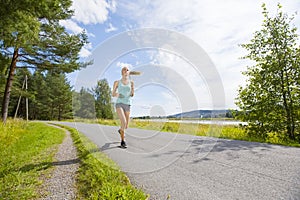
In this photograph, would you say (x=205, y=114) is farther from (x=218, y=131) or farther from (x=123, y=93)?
(x=123, y=93)

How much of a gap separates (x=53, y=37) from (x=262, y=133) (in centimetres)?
1449

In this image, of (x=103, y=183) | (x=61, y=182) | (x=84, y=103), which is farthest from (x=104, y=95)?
(x=103, y=183)

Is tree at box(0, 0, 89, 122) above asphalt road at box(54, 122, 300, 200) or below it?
above

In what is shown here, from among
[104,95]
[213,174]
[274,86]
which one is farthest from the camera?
[104,95]

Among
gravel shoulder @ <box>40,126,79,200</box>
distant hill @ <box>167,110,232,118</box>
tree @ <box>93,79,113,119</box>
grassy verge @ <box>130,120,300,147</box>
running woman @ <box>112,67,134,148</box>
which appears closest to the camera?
gravel shoulder @ <box>40,126,79,200</box>

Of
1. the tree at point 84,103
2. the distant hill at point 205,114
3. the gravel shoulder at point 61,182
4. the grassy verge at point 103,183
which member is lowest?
the gravel shoulder at point 61,182

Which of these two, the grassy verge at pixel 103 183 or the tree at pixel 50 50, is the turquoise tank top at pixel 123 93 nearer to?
the grassy verge at pixel 103 183

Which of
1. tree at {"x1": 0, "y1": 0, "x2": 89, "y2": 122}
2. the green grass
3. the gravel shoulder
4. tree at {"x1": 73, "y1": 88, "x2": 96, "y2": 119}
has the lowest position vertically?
the gravel shoulder

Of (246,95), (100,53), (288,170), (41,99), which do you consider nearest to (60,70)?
(100,53)

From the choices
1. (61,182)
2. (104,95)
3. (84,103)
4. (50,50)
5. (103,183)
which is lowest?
(61,182)

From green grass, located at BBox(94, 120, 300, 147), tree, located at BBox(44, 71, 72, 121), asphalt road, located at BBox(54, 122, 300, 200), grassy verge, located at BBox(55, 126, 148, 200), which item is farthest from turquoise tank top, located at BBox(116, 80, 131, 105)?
tree, located at BBox(44, 71, 72, 121)

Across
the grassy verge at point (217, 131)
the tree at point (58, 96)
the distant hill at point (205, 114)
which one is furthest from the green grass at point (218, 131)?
the tree at point (58, 96)

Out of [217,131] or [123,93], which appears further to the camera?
[217,131]

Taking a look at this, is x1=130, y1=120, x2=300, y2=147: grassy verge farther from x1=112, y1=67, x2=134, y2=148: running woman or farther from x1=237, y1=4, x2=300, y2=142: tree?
x1=112, y1=67, x2=134, y2=148: running woman
